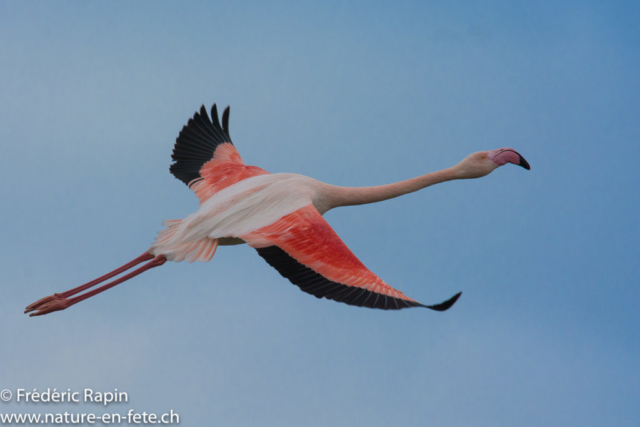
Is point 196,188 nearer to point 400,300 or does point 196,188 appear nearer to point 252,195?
point 252,195

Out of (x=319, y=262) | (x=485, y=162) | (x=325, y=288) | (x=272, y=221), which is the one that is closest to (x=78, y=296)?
(x=272, y=221)

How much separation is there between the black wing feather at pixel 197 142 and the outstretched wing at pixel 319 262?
8.21ft

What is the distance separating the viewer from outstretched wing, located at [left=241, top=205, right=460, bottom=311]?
7715mm

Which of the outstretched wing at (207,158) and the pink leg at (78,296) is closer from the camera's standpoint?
the pink leg at (78,296)

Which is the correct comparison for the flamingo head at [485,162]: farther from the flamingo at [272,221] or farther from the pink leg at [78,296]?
the pink leg at [78,296]

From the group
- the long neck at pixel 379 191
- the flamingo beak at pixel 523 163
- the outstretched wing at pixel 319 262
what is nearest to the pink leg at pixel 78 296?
the outstretched wing at pixel 319 262

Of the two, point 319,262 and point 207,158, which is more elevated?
point 207,158

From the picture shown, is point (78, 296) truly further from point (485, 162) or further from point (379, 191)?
point (485, 162)

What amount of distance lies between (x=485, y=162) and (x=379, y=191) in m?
1.71

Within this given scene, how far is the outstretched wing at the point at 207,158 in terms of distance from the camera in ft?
33.9

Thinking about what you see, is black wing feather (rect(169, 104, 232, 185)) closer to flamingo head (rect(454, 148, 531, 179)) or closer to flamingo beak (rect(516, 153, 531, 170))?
flamingo head (rect(454, 148, 531, 179))

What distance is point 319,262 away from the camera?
818cm

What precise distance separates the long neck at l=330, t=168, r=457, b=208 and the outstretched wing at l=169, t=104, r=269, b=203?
54.0 inches

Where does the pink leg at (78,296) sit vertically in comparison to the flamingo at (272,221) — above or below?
below
